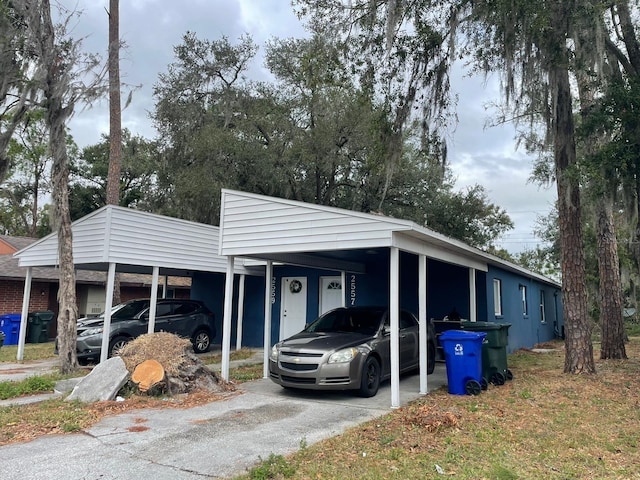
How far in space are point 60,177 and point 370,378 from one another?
787 centimetres

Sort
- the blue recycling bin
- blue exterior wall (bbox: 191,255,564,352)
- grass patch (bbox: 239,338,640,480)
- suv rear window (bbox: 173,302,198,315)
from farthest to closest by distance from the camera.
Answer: the blue recycling bin < suv rear window (bbox: 173,302,198,315) < blue exterior wall (bbox: 191,255,564,352) < grass patch (bbox: 239,338,640,480)

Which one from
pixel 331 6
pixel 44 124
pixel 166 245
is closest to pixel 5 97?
pixel 44 124

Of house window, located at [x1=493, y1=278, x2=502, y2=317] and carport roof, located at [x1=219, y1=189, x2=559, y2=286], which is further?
house window, located at [x1=493, y1=278, x2=502, y2=317]

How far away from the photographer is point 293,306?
1420 cm

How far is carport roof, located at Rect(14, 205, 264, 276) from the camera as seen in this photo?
10602 millimetres

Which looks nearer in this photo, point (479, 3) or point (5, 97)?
point (479, 3)

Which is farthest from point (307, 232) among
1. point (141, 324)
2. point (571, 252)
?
point (141, 324)

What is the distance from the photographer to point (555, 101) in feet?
29.3

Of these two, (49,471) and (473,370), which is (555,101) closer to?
(473,370)

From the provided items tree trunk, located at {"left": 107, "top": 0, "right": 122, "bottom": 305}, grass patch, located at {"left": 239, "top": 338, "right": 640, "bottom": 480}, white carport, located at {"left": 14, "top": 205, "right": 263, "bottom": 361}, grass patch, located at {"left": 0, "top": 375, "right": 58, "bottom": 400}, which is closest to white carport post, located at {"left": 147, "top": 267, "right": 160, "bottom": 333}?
white carport, located at {"left": 14, "top": 205, "right": 263, "bottom": 361}

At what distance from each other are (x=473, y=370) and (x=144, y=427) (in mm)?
4934

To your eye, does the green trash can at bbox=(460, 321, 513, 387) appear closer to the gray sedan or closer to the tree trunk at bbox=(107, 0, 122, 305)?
the gray sedan

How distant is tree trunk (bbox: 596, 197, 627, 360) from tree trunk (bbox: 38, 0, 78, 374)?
12.3m

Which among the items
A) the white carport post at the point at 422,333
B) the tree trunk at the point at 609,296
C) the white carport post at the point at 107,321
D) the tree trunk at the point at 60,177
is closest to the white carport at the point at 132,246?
the white carport post at the point at 107,321
